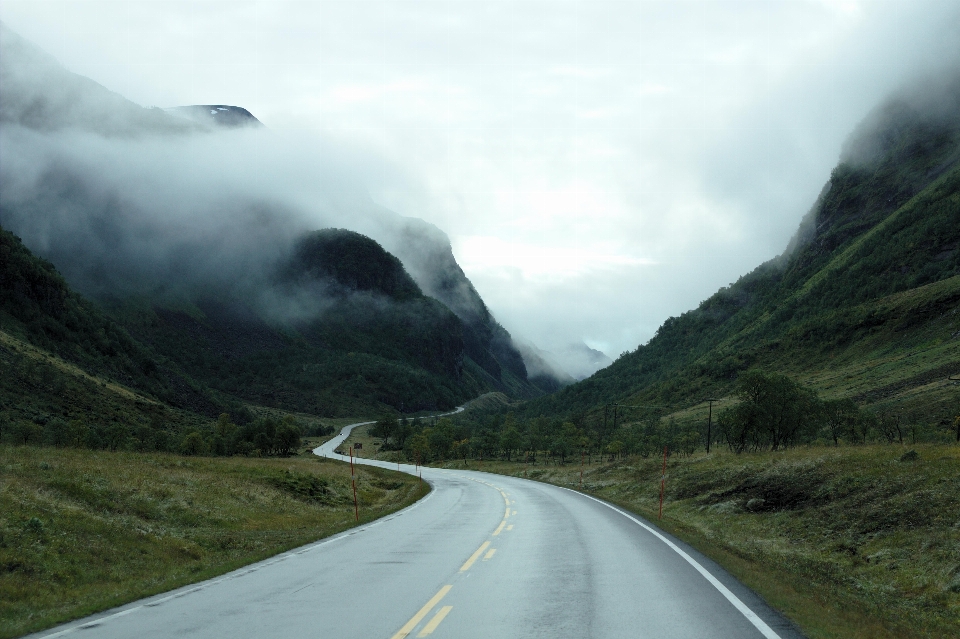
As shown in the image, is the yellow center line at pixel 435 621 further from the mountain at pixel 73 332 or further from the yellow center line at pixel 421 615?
the mountain at pixel 73 332

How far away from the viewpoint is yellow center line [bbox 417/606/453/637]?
8.10 meters

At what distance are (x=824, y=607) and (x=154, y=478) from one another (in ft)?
76.3

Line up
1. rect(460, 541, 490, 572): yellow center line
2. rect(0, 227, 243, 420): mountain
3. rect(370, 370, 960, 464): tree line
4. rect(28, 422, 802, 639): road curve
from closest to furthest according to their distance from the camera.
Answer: rect(28, 422, 802, 639): road curve → rect(460, 541, 490, 572): yellow center line → rect(370, 370, 960, 464): tree line → rect(0, 227, 243, 420): mountain

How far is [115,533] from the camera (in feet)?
51.4

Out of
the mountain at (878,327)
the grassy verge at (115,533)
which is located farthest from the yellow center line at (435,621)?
the mountain at (878,327)

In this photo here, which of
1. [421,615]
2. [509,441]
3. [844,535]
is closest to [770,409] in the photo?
[844,535]

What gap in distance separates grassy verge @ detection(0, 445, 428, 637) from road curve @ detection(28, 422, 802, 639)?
4.18 ft

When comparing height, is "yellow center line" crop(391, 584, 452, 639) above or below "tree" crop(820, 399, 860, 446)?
below

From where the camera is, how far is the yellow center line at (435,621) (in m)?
8.10

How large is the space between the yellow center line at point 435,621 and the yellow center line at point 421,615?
0.10 m

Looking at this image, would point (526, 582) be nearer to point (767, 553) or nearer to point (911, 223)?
point (767, 553)

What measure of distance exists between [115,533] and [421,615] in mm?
10276

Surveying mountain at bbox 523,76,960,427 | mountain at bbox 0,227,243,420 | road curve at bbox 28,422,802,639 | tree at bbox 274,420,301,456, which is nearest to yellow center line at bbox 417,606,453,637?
road curve at bbox 28,422,802,639

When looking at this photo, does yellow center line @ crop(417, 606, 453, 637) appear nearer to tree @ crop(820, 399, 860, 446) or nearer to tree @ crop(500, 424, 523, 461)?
tree @ crop(820, 399, 860, 446)
